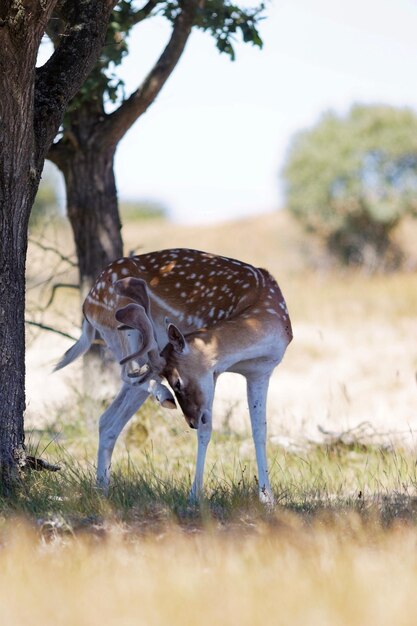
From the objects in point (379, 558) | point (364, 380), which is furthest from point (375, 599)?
point (364, 380)

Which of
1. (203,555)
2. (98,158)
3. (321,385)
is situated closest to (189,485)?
(203,555)

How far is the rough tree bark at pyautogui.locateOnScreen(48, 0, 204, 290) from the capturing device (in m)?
10.1

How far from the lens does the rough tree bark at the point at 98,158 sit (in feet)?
33.1

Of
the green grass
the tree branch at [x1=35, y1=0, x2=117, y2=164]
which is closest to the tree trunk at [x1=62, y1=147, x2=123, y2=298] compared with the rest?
the green grass

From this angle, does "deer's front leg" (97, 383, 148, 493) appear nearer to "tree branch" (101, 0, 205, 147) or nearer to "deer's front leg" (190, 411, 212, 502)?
"deer's front leg" (190, 411, 212, 502)

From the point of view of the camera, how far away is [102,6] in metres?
7.69

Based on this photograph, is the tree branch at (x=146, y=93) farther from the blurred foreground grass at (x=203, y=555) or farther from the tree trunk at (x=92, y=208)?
the blurred foreground grass at (x=203, y=555)

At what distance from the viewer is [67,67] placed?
7.57 metres

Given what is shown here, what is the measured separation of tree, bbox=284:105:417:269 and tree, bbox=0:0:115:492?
87.0 feet

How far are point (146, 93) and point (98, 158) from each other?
77 cm

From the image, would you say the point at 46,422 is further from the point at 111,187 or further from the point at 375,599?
the point at 375,599

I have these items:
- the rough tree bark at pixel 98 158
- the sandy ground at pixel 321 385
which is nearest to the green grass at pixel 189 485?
the sandy ground at pixel 321 385

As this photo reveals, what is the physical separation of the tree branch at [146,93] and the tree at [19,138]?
2409 mm

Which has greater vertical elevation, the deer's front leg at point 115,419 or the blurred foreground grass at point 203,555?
the deer's front leg at point 115,419
